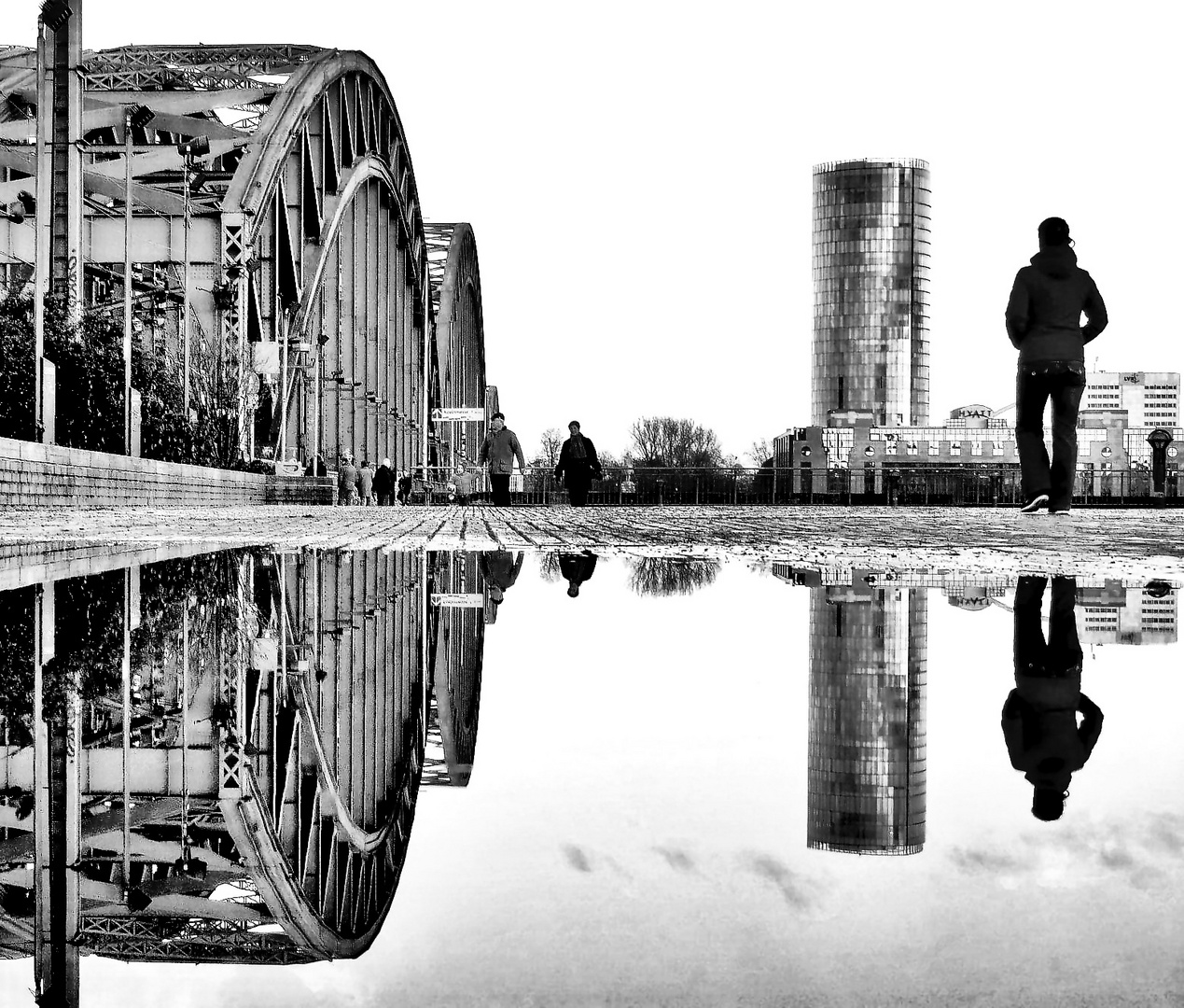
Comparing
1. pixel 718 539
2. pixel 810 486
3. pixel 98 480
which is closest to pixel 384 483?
pixel 810 486

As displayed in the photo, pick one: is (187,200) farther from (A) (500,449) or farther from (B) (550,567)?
(B) (550,567)

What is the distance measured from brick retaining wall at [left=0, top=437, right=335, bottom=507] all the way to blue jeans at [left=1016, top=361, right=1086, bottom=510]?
8.52m

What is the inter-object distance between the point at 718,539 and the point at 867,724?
8566mm

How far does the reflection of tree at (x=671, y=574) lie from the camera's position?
6359 millimetres

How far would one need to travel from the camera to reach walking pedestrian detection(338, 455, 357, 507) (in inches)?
1727

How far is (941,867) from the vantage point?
1762mm

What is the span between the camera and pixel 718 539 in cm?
1144

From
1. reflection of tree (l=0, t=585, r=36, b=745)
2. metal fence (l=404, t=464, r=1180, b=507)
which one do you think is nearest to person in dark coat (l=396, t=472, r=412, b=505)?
metal fence (l=404, t=464, r=1180, b=507)

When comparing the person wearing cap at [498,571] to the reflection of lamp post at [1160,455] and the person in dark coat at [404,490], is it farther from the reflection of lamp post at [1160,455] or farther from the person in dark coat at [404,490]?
the person in dark coat at [404,490]

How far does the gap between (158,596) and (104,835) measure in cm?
365

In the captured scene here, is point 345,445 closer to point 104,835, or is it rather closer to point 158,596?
point 158,596

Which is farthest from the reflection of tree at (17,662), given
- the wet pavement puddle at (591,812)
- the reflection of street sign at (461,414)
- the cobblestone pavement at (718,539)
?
the reflection of street sign at (461,414)

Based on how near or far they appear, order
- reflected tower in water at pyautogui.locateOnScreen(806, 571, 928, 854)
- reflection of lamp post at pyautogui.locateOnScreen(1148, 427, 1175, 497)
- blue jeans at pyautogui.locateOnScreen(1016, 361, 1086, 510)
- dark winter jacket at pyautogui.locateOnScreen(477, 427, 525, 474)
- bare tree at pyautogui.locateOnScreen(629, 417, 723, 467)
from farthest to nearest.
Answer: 1. bare tree at pyautogui.locateOnScreen(629, 417, 723, 467)
2. reflection of lamp post at pyautogui.locateOnScreen(1148, 427, 1175, 497)
3. dark winter jacket at pyautogui.locateOnScreen(477, 427, 525, 474)
4. blue jeans at pyautogui.locateOnScreen(1016, 361, 1086, 510)
5. reflected tower in water at pyautogui.locateOnScreen(806, 571, 928, 854)

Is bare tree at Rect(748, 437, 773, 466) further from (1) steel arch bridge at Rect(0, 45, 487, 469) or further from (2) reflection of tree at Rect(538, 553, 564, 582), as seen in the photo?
(2) reflection of tree at Rect(538, 553, 564, 582)
